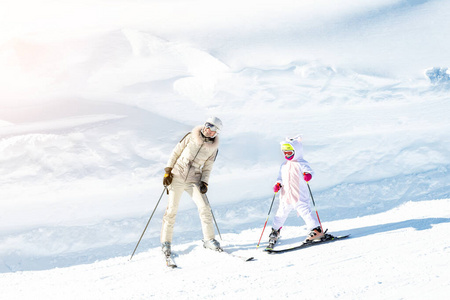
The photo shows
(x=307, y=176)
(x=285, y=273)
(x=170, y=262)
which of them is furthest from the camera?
(x=307, y=176)

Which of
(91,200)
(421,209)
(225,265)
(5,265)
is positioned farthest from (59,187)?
(421,209)

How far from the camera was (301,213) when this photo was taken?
505 cm

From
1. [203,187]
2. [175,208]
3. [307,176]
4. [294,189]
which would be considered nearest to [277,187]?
[294,189]

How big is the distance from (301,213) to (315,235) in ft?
1.01

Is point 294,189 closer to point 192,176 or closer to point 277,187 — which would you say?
point 277,187

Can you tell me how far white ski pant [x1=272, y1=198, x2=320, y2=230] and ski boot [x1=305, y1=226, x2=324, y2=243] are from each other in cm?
5

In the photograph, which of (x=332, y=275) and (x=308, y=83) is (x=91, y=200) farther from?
(x=308, y=83)

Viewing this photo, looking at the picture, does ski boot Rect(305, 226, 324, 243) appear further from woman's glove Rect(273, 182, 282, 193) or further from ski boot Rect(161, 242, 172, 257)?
ski boot Rect(161, 242, 172, 257)

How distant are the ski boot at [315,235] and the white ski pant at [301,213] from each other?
1.9 inches

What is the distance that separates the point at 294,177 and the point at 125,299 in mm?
2390

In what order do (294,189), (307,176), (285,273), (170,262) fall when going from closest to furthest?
1. (285,273)
2. (170,262)
3. (307,176)
4. (294,189)

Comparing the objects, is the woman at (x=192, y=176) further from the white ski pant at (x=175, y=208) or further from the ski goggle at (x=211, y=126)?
the ski goggle at (x=211, y=126)

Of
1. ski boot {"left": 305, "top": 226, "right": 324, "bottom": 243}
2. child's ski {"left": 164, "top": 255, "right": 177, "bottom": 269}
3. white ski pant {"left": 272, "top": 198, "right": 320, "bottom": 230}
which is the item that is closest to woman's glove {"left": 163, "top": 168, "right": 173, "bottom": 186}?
child's ski {"left": 164, "top": 255, "right": 177, "bottom": 269}

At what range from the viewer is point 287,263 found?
14.1 feet
